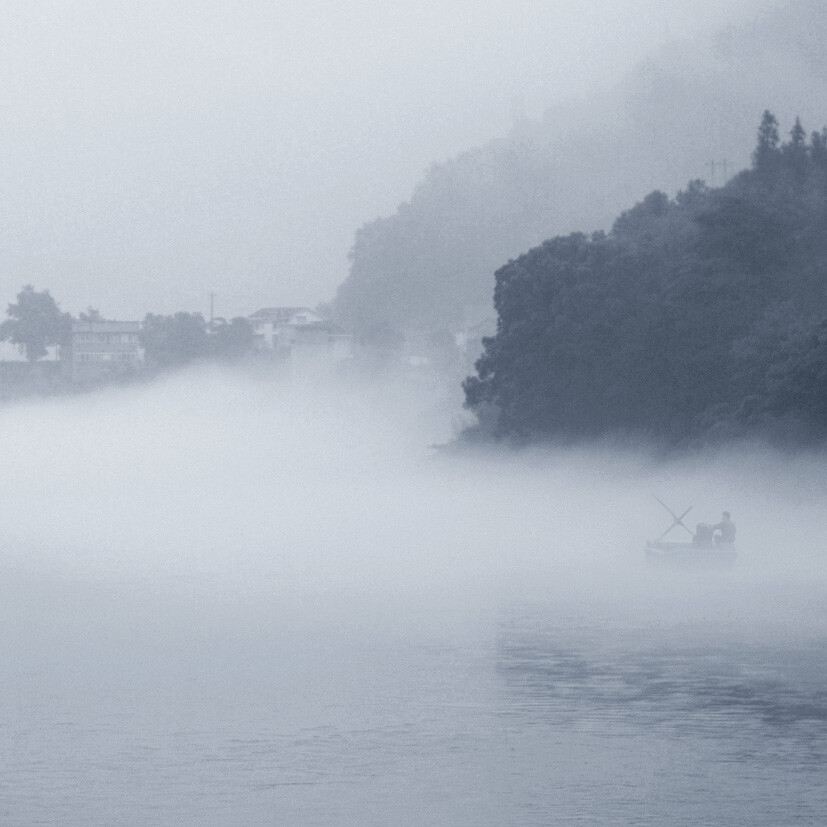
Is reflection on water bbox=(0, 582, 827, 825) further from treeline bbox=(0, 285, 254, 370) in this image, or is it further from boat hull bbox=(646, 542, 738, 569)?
treeline bbox=(0, 285, 254, 370)

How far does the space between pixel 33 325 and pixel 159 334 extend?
61.0 ft

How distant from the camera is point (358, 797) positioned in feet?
67.3

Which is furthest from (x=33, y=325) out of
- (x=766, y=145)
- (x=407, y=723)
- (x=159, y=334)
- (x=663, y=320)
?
(x=407, y=723)

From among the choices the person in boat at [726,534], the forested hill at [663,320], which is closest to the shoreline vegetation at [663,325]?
the forested hill at [663,320]

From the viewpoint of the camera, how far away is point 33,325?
194 metres

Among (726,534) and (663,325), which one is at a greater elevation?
(663,325)

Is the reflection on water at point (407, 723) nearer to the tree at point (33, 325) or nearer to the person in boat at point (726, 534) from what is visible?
the person in boat at point (726, 534)

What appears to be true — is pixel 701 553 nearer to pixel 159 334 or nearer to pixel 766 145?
pixel 766 145

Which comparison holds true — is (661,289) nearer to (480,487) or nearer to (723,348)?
(723,348)

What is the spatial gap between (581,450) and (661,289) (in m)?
6.50

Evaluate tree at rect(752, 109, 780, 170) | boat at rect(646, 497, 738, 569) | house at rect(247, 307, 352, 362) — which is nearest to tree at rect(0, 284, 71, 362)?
house at rect(247, 307, 352, 362)

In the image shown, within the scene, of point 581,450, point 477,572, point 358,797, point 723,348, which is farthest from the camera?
point 581,450

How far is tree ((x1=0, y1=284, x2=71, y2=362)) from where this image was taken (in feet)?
636

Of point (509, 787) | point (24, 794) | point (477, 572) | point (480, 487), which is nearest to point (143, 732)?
point (24, 794)
